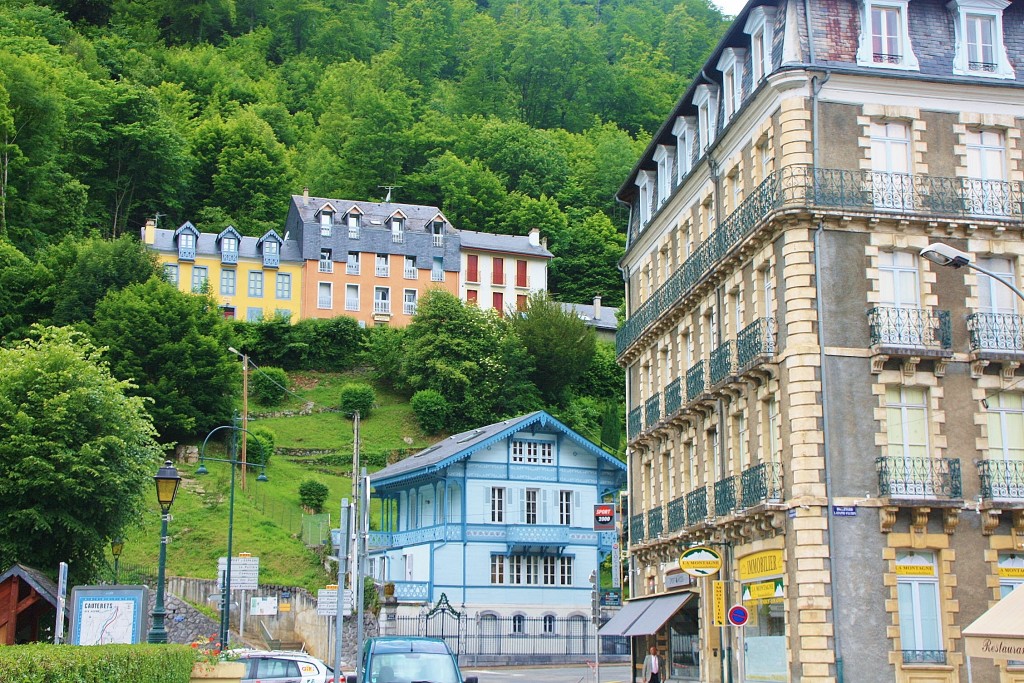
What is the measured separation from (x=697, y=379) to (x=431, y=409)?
45.5 m

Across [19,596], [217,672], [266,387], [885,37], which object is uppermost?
[266,387]

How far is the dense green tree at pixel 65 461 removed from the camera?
33031 millimetres

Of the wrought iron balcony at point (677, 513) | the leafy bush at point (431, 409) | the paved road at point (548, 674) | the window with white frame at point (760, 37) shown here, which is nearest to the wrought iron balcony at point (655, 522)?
the wrought iron balcony at point (677, 513)

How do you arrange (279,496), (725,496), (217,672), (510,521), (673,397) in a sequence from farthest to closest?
(279,496) < (510,521) < (673,397) < (725,496) < (217,672)

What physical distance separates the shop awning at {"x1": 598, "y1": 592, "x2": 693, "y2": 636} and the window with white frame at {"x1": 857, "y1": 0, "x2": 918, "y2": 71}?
550 inches

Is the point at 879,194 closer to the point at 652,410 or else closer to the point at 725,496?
the point at 725,496

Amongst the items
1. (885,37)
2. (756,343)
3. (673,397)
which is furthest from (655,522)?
(885,37)

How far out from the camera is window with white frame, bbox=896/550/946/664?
24391 millimetres

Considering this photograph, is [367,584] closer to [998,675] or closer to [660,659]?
[660,659]

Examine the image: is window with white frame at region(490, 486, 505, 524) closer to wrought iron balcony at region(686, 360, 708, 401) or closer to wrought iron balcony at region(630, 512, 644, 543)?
wrought iron balcony at region(630, 512, 644, 543)

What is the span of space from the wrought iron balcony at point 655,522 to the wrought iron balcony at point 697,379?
13.4 ft

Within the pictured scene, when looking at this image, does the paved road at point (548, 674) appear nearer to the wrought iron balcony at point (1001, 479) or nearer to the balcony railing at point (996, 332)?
the wrought iron balcony at point (1001, 479)

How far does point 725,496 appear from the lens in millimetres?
28562

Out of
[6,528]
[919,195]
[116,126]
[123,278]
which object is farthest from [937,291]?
[116,126]
